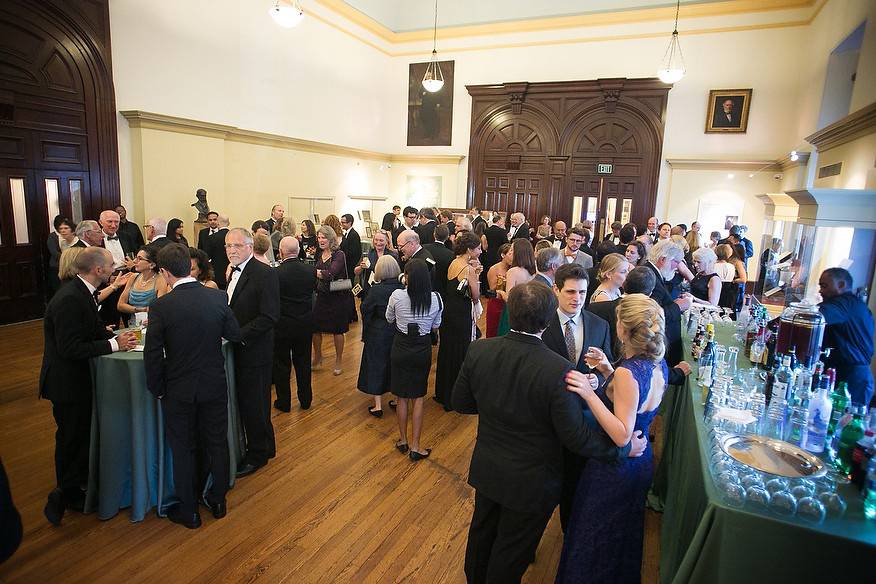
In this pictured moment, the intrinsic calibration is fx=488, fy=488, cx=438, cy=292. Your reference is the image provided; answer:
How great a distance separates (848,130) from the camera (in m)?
6.38

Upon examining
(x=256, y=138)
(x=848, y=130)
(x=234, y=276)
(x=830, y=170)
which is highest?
(x=256, y=138)

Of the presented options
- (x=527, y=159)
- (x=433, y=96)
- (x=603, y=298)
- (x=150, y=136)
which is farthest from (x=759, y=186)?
(x=150, y=136)

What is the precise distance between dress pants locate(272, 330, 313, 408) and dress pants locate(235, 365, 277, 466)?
750mm

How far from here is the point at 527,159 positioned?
13.6m

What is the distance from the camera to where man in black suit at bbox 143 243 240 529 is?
2756 millimetres

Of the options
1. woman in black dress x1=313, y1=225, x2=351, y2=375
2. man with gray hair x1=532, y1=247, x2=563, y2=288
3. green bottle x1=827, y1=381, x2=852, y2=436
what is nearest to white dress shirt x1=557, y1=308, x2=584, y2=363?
man with gray hair x1=532, y1=247, x2=563, y2=288

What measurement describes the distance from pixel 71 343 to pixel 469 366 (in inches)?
90.2

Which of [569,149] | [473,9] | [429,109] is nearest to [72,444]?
[569,149]

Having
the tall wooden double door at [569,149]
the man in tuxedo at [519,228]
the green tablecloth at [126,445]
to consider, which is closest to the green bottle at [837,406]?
the green tablecloth at [126,445]

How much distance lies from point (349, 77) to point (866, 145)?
11.6 meters

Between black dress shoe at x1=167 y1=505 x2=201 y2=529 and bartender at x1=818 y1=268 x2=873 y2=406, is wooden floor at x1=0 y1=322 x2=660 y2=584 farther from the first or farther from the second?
bartender at x1=818 y1=268 x2=873 y2=406

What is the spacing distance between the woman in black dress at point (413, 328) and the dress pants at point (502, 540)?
156cm

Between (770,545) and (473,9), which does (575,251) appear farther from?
(473,9)

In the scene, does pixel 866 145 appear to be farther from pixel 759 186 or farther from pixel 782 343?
pixel 759 186
